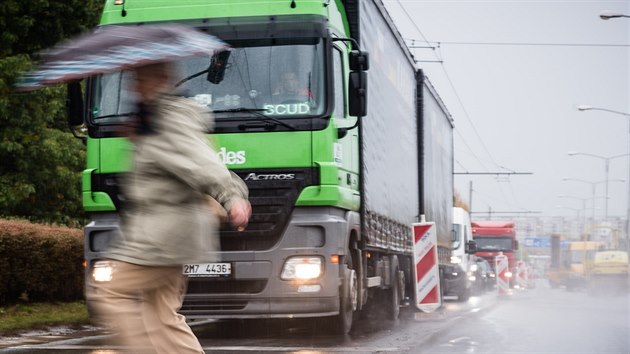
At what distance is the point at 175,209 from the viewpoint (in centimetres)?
503

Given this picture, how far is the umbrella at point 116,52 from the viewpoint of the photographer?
A: 498 centimetres

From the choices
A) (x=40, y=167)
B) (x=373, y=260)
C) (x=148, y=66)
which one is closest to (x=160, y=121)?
(x=148, y=66)

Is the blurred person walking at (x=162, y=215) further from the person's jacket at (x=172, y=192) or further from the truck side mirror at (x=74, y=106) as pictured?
the truck side mirror at (x=74, y=106)

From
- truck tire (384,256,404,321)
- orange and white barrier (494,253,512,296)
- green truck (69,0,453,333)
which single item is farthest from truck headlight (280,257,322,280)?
orange and white barrier (494,253,512,296)

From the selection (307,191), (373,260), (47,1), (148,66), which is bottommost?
(373,260)

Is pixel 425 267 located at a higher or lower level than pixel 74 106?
lower

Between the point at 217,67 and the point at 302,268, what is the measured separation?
7.15 ft

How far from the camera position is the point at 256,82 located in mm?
11305

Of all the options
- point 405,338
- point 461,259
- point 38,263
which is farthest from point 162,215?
point 461,259

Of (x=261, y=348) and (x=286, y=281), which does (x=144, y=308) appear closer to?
(x=261, y=348)

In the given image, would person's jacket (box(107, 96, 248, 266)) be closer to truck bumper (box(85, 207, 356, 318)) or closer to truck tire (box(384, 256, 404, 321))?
truck bumper (box(85, 207, 356, 318))

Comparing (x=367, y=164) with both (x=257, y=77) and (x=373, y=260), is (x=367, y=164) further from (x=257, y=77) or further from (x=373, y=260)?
(x=257, y=77)

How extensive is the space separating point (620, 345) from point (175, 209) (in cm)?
916

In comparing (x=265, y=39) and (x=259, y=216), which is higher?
(x=265, y=39)
